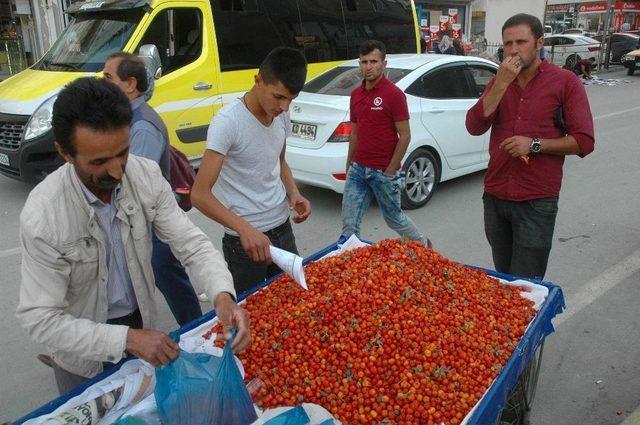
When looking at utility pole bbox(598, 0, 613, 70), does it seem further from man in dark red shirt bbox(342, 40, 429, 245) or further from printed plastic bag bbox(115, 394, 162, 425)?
printed plastic bag bbox(115, 394, 162, 425)

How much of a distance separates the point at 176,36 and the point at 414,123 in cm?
327

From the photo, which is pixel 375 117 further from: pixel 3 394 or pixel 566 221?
pixel 3 394

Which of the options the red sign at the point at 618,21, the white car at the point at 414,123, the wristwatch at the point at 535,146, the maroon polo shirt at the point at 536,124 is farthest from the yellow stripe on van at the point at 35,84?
the red sign at the point at 618,21

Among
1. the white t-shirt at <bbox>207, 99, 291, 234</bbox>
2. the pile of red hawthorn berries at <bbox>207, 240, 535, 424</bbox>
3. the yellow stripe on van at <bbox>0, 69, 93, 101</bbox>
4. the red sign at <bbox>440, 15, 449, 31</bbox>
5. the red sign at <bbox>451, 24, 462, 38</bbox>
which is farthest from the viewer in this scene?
the red sign at <bbox>451, 24, 462, 38</bbox>

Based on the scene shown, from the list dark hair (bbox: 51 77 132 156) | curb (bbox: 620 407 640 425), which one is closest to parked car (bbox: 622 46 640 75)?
curb (bbox: 620 407 640 425)

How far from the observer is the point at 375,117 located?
15.7 feet

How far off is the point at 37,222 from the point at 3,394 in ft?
7.36

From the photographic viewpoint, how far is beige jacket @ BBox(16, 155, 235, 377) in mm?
1701

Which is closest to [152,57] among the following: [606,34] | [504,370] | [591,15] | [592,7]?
[504,370]

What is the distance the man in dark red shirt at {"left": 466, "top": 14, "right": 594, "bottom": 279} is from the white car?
2879mm

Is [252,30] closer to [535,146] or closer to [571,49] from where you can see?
[535,146]

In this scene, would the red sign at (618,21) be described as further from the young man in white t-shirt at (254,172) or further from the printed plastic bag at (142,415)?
the printed plastic bag at (142,415)

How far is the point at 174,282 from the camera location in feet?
11.6

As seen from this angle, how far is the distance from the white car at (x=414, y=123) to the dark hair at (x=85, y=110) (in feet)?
14.6
